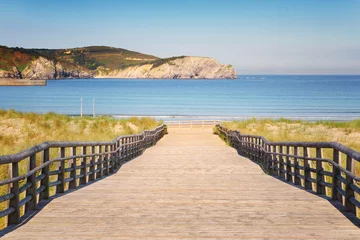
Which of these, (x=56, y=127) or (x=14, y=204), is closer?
(x=14, y=204)

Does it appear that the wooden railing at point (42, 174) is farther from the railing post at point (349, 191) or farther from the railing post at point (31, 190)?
the railing post at point (349, 191)

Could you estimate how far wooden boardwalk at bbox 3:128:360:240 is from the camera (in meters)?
6.43

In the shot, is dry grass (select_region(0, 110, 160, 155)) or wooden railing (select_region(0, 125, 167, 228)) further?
dry grass (select_region(0, 110, 160, 155))

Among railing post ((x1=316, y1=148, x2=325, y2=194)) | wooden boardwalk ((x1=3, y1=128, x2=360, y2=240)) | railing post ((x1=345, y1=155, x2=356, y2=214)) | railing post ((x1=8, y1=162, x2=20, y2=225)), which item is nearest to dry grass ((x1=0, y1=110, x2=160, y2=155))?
wooden boardwalk ((x1=3, y1=128, x2=360, y2=240))

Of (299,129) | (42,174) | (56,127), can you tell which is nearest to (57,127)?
(56,127)

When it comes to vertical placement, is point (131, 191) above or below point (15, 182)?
below

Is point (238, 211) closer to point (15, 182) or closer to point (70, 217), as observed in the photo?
point (70, 217)

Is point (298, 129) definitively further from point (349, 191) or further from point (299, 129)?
point (349, 191)

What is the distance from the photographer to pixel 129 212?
7785 millimetres

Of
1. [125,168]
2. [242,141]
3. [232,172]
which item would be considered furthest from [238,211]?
[242,141]

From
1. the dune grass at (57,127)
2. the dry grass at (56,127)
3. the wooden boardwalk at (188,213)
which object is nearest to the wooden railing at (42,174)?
the wooden boardwalk at (188,213)

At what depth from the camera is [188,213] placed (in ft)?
25.3

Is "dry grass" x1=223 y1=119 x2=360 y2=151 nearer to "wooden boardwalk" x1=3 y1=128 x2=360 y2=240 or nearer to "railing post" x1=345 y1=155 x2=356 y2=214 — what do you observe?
"wooden boardwalk" x1=3 y1=128 x2=360 y2=240

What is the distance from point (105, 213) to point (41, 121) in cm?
2970
